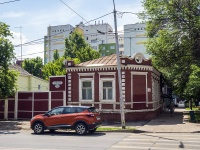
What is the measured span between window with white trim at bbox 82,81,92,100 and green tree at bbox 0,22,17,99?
6.40m

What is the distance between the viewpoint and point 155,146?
12.5m

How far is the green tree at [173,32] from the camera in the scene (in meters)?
22.8

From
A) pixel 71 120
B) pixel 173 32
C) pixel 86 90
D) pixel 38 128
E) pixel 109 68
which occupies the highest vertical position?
pixel 173 32

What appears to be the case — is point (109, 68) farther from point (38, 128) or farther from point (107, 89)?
point (38, 128)

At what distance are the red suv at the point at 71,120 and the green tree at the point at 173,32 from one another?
10340mm

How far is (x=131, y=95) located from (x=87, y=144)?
11.6m

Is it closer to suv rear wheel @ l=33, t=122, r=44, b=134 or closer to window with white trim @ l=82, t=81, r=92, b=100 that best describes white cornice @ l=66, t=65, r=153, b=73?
window with white trim @ l=82, t=81, r=92, b=100

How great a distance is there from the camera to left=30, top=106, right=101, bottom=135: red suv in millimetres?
17323

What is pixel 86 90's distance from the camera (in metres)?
25.9

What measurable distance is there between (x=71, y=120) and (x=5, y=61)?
34.9 ft

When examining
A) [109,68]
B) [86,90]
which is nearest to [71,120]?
[109,68]

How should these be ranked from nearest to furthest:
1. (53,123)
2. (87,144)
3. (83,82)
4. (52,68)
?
(87,144) < (53,123) < (83,82) < (52,68)

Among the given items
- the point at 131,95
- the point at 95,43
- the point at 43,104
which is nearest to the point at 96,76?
the point at 131,95

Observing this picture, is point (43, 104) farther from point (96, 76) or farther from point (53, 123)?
point (53, 123)
